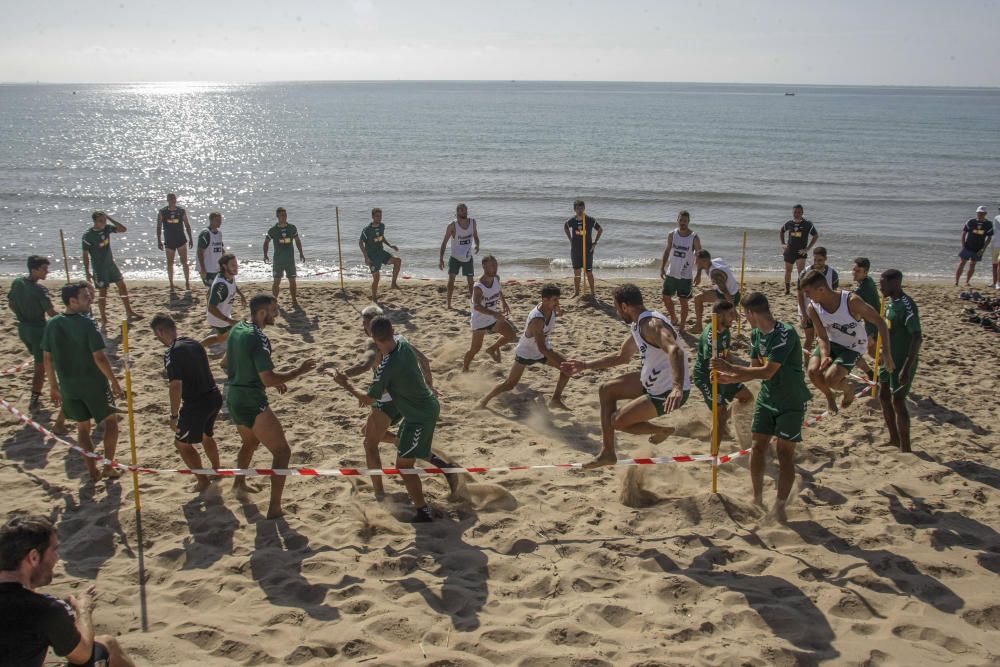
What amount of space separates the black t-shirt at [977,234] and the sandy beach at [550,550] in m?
9.38

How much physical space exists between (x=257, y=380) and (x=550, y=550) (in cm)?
270

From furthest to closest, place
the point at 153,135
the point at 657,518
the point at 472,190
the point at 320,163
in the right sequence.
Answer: the point at 153,135
the point at 320,163
the point at 472,190
the point at 657,518

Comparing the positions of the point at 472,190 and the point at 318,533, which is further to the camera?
the point at 472,190

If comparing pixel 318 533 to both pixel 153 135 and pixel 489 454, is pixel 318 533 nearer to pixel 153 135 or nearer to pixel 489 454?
pixel 489 454

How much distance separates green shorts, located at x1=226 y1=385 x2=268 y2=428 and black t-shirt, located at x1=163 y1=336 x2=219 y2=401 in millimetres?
601

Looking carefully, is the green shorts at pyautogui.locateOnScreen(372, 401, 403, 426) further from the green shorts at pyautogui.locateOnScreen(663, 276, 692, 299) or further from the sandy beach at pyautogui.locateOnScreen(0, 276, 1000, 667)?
the green shorts at pyautogui.locateOnScreen(663, 276, 692, 299)

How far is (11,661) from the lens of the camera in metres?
3.10

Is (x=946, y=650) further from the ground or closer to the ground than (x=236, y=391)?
closer to the ground

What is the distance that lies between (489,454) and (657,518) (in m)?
1.97

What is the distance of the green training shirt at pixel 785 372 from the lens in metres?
6.02

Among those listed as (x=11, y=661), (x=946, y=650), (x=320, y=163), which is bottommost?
(x=946, y=650)

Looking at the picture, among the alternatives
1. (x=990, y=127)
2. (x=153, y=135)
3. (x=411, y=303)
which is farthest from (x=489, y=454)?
(x=990, y=127)

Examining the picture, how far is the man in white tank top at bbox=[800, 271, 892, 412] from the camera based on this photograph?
294 inches

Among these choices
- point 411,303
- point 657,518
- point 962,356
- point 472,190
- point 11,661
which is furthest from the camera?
point 472,190
